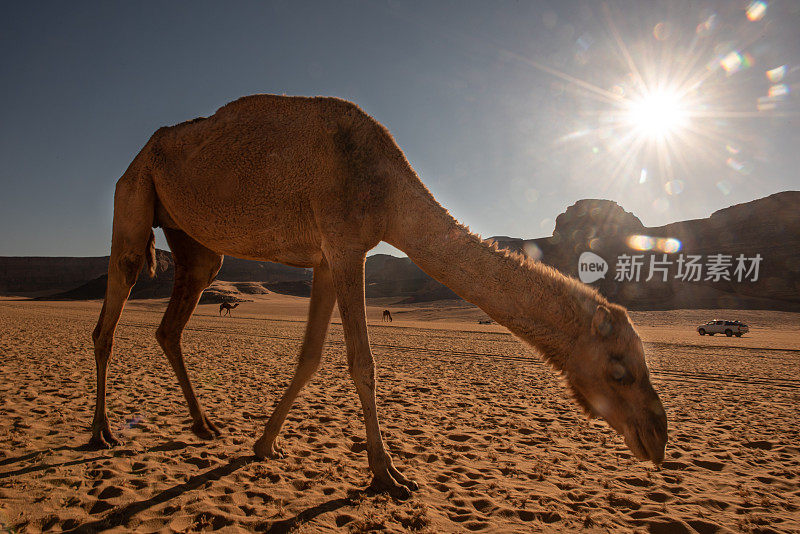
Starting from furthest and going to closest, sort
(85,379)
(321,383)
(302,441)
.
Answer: (321,383) → (85,379) → (302,441)

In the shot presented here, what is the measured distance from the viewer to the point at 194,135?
3.75 m

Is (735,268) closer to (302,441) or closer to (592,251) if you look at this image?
(592,251)

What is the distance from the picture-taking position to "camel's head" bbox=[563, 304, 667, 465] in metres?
2.49

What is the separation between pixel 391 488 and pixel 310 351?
1.39 metres

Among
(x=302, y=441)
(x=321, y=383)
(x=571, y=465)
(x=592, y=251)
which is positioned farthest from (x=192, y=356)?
(x=592, y=251)

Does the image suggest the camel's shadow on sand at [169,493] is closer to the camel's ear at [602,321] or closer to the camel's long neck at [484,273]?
the camel's long neck at [484,273]

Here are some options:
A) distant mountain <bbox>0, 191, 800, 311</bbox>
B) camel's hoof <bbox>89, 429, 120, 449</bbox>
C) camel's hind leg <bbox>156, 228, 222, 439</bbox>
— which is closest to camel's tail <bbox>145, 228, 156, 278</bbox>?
camel's hind leg <bbox>156, 228, 222, 439</bbox>

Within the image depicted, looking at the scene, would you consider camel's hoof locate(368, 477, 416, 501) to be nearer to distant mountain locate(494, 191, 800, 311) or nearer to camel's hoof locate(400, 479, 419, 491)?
camel's hoof locate(400, 479, 419, 491)

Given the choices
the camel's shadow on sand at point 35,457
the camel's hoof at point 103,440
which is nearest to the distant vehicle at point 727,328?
the camel's hoof at point 103,440

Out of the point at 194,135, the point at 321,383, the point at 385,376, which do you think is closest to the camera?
the point at 194,135

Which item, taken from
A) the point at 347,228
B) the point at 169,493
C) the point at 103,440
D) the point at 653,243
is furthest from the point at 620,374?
the point at 653,243

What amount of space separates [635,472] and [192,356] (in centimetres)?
1254

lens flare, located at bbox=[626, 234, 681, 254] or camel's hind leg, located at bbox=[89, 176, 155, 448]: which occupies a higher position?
lens flare, located at bbox=[626, 234, 681, 254]

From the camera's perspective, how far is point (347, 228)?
3262 mm
